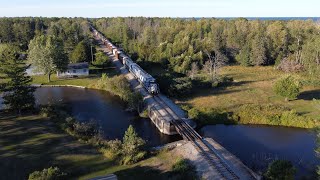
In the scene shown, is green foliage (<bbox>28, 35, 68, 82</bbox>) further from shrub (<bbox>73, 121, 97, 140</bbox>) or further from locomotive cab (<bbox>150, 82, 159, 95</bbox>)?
shrub (<bbox>73, 121, 97, 140</bbox>)

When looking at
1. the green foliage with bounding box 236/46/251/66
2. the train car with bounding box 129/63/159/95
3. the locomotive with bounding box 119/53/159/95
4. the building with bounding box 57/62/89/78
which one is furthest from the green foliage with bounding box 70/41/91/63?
the green foliage with bounding box 236/46/251/66

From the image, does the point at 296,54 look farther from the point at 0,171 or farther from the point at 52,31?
the point at 52,31

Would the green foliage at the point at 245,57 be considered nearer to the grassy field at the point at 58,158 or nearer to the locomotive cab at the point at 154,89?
the locomotive cab at the point at 154,89

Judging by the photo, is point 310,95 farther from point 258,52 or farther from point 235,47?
point 235,47

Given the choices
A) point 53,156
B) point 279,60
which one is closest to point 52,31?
point 279,60

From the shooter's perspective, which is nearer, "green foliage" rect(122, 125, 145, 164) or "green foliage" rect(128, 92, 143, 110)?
"green foliage" rect(122, 125, 145, 164)

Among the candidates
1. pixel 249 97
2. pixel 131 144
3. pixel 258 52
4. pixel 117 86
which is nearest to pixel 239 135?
pixel 249 97

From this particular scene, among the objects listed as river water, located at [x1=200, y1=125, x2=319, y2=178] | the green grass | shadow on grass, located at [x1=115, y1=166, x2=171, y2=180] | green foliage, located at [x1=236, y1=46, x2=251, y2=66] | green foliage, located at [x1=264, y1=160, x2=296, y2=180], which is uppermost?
green foliage, located at [x1=236, y1=46, x2=251, y2=66]
